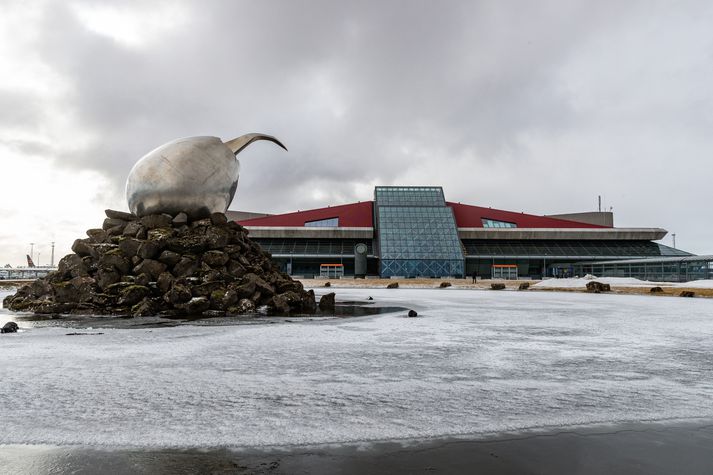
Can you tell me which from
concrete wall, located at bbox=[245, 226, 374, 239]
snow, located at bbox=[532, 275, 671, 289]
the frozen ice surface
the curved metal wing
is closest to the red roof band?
concrete wall, located at bbox=[245, 226, 374, 239]

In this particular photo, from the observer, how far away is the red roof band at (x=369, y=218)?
8731 cm

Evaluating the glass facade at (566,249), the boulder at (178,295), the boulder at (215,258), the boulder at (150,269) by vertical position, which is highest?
the glass facade at (566,249)

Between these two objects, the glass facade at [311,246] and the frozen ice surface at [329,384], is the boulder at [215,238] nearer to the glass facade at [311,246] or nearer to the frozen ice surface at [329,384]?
the frozen ice surface at [329,384]

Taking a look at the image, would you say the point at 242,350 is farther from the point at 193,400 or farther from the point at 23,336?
the point at 23,336

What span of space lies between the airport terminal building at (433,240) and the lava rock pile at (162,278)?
5787 centimetres

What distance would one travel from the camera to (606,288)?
30828 millimetres

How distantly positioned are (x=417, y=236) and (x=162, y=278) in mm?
65735

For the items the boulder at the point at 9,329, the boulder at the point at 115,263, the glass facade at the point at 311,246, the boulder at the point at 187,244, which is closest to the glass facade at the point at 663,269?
the glass facade at the point at 311,246

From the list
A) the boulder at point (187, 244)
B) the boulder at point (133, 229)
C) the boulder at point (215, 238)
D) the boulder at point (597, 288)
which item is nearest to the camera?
the boulder at point (187, 244)

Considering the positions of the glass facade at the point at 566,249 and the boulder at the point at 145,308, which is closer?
the boulder at the point at 145,308

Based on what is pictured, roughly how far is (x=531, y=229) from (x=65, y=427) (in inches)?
3521

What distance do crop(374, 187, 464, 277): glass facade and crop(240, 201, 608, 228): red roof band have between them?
3.26 metres

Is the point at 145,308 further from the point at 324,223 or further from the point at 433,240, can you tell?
the point at 324,223

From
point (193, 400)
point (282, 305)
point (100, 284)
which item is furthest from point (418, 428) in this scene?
point (100, 284)
